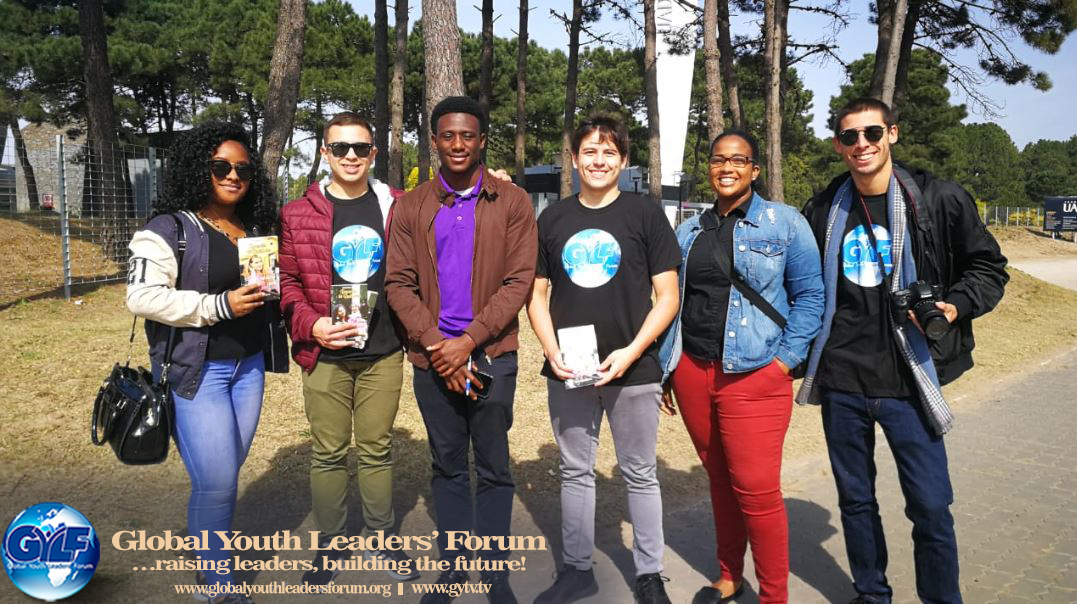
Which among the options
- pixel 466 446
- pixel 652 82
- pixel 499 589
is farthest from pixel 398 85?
pixel 499 589

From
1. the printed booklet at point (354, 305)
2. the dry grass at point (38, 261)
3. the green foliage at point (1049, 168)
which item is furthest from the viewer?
the green foliage at point (1049, 168)

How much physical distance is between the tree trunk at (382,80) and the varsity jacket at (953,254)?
46.9 feet

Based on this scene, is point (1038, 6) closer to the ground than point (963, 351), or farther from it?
farther from it

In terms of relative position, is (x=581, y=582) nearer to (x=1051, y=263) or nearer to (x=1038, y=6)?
(x=1038, y=6)

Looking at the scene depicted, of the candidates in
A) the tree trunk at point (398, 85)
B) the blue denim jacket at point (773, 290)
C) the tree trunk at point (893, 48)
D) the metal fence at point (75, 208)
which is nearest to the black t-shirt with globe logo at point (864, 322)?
the blue denim jacket at point (773, 290)

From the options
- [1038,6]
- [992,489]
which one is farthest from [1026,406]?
[1038,6]

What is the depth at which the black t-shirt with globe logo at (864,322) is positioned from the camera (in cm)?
316

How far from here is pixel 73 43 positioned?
2380cm

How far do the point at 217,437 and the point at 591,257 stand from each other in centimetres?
179

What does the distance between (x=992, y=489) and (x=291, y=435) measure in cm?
511

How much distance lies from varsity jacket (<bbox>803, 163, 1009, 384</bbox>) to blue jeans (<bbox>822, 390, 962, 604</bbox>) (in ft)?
0.99

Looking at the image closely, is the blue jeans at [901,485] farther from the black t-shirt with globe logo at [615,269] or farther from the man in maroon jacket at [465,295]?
the man in maroon jacket at [465,295]

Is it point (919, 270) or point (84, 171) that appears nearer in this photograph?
point (919, 270)

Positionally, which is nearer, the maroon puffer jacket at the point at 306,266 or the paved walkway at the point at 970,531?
the maroon puffer jacket at the point at 306,266
